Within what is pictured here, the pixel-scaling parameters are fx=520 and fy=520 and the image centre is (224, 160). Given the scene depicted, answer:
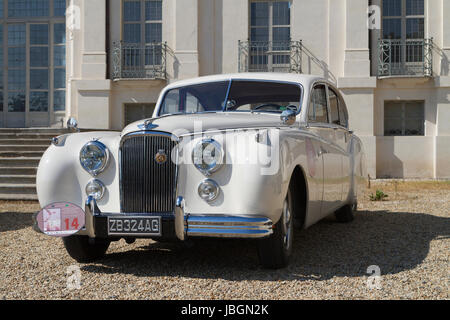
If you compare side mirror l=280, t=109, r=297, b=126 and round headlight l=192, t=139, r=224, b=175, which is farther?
side mirror l=280, t=109, r=297, b=126

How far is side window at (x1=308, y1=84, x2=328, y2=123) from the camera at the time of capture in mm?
5403

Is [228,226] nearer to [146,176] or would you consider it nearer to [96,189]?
[146,176]

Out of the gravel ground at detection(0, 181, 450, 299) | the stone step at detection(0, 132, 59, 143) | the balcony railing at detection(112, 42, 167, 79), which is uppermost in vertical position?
the balcony railing at detection(112, 42, 167, 79)

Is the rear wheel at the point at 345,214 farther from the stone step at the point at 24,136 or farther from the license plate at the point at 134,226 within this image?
the stone step at the point at 24,136

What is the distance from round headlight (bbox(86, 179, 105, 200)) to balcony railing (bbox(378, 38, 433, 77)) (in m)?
12.0

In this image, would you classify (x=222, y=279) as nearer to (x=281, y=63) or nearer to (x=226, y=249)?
(x=226, y=249)

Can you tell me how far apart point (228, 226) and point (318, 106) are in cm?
231

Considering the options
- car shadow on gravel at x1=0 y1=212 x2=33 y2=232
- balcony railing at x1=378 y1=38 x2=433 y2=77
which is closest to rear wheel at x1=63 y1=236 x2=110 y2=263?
car shadow on gravel at x1=0 y1=212 x2=33 y2=232

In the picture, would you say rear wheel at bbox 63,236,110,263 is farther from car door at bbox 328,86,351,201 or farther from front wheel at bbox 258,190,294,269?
car door at bbox 328,86,351,201

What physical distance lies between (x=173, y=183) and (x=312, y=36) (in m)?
11.8

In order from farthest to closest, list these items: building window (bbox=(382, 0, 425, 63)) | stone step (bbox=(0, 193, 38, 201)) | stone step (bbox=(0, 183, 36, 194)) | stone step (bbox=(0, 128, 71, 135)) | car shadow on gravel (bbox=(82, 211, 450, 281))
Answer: building window (bbox=(382, 0, 425, 63))
stone step (bbox=(0, 128, 71, 135))
stone step (bbox=(0, 183, 36, 194))
stone step (bbox=(0, 193, 38, 201))
car shadow on gravel (bbox=(82, 211, 450, 281))

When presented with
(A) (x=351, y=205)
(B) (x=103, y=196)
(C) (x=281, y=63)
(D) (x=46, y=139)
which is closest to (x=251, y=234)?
(B) (x=103, y=196)

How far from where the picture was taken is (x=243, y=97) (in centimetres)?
542

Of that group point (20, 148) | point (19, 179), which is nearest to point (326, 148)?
point (19, 179)
